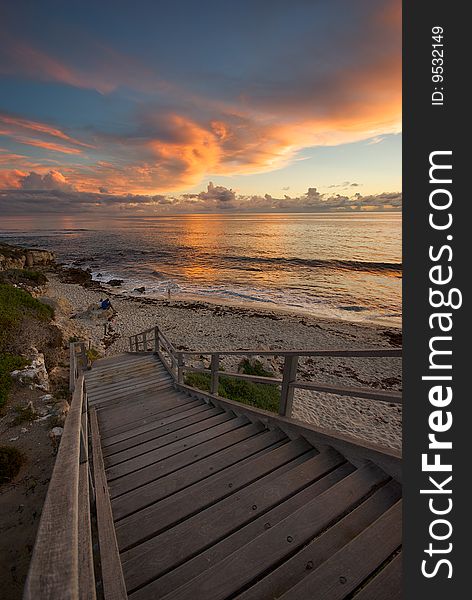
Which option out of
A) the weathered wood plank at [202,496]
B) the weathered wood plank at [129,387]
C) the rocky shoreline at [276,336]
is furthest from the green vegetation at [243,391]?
the weathered wood plank at [202,496]

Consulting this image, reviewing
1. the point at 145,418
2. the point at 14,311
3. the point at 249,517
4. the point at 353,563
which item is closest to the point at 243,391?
the point at 145,418

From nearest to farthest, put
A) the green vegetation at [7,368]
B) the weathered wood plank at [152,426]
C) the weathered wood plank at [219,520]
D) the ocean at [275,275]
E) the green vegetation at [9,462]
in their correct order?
the weathered wood plank at [219,520] → the weathered wood plank at [152,426] → the green vegetation at [9,462] → the green vegetation at [7,368] → the ocean at [275,275]

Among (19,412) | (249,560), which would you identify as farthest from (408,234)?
(19,412)

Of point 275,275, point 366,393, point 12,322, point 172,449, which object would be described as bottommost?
point 172,449

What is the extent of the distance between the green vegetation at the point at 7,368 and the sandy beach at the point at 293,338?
22.4 feet

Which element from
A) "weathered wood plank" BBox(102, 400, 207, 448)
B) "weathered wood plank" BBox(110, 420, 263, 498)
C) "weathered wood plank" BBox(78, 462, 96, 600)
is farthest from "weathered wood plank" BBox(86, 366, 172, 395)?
"weathered wood plank" BBox(78, 462, 96, 600)

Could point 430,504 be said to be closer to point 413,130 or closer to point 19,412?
point 413,130

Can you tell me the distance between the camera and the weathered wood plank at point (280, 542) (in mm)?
1763

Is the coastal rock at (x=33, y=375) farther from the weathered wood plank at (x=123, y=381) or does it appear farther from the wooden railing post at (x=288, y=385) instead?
the wooden railing post at (x=288, y=385)

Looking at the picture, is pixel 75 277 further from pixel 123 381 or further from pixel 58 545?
pixel 58 545

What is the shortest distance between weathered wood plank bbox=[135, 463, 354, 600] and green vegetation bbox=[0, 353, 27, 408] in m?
6.33

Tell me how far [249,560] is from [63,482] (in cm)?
132

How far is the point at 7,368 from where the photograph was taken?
748 centimetres

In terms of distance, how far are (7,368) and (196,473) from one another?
710 centimetres
